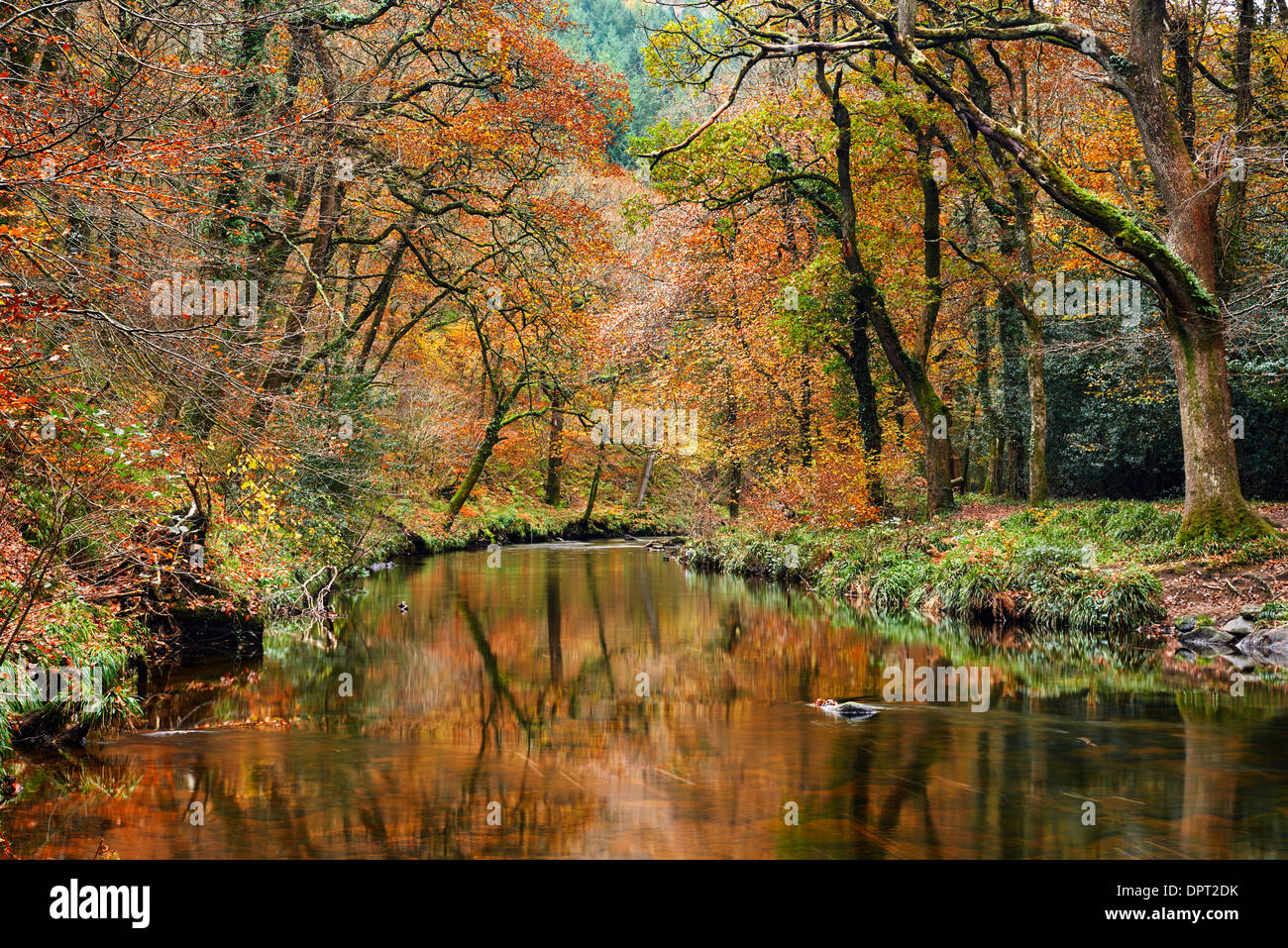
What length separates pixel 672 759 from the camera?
815 centimetres

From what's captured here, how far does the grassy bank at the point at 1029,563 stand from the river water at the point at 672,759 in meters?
0.74

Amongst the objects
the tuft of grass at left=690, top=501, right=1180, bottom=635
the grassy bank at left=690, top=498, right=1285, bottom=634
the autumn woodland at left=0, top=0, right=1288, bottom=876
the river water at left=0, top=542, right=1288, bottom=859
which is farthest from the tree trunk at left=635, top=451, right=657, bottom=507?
the river water at left=0, top=542, right=1288, bottom=859

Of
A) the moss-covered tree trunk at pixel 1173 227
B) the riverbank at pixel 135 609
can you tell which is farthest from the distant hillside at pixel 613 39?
the moss-covered tree trunk at pixel 1173 227

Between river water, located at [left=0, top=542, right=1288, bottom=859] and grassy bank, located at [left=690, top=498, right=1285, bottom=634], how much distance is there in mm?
738

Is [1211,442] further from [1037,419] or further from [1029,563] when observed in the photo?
[1037,419]

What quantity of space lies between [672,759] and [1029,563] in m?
8.72

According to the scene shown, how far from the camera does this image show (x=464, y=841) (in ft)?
20.4

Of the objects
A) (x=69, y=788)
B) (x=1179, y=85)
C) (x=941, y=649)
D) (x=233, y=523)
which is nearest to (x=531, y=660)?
(x=233, y=523)

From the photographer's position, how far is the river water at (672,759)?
20.5 feet

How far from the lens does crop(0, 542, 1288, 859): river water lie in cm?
624

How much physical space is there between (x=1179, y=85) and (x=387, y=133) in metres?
12.8

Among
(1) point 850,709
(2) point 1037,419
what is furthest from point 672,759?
(2) point 1037,419

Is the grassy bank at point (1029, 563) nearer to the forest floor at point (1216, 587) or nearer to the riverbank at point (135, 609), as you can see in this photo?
the forest floor at point (1216, 587)
